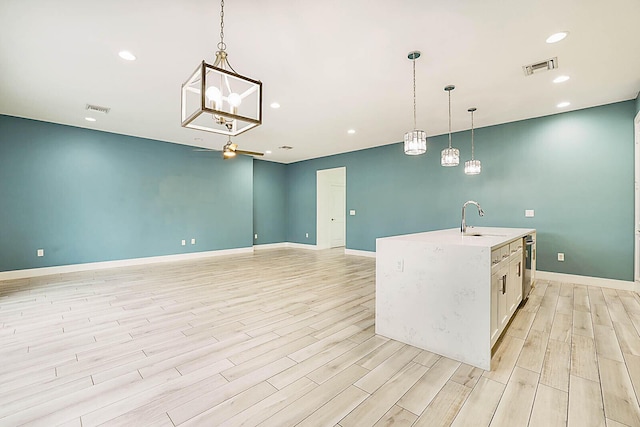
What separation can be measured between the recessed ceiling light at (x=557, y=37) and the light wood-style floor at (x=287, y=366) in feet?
9.29

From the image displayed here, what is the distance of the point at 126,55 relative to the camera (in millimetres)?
2959

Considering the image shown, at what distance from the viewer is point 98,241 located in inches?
227

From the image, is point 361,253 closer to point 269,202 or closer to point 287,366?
point 269,202

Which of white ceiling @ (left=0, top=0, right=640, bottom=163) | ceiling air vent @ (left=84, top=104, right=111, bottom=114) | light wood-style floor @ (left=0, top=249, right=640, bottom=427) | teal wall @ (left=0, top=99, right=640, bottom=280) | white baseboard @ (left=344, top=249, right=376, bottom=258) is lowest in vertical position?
light wood-style floor @ (left=0, top=249, right=640, bottom=427)

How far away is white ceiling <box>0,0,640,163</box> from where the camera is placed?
90.9 inches

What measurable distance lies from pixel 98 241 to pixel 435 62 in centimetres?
677

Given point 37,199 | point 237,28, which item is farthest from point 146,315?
point 37,199

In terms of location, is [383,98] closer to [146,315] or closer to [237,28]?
[237,28]

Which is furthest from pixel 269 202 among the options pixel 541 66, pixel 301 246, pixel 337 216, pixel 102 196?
pixel 541 66

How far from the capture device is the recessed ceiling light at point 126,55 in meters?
2.90

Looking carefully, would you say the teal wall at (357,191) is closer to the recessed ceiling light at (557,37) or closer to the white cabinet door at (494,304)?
the recessed ceiling light at (557,37)

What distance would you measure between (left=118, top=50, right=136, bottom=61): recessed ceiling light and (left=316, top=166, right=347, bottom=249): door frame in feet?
19.4

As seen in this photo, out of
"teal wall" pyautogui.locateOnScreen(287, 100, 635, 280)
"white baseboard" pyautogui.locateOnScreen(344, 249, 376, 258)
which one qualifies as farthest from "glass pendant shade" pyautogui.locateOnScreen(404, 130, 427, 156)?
"white baseboard" pyautogui.locateOnScreen(344, 249, 376, 258)

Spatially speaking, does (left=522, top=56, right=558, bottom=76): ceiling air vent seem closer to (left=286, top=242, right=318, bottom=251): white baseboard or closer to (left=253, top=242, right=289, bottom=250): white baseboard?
(left=286, top=242, right=318, bottom=251): white baseboard
